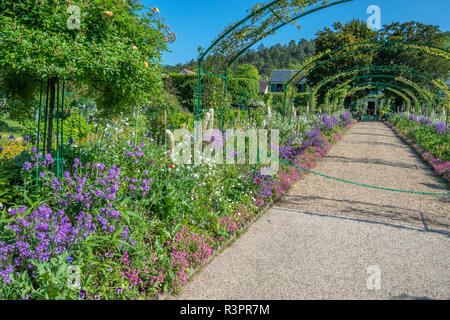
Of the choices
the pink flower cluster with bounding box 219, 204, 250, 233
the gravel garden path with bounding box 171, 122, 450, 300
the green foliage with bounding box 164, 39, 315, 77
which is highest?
the green foliage with bounding box 164, 39, 315, 77

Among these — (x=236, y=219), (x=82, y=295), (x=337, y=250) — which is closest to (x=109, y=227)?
(x=82, y=295)

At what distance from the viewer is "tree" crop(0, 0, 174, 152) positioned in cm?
234

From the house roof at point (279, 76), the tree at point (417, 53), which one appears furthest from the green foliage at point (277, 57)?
the tree at point (417, 53)

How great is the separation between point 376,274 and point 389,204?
2613mm

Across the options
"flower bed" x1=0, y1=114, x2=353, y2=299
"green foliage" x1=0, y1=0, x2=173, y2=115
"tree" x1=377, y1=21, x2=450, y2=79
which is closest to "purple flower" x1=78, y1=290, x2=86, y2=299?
"flower bed" x1=0, y1=114, x2=353, y2=299

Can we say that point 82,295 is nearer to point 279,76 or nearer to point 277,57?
point 279,76

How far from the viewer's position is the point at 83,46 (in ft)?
8.27

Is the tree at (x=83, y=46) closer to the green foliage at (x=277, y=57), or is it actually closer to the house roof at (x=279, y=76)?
the house roof at (x=279, y=76)

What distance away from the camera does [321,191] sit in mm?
5941

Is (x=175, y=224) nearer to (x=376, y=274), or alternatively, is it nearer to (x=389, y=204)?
(x=376, y=274)

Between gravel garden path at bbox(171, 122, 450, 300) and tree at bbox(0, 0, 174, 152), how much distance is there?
190 cm

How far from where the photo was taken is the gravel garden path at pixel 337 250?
8.86 feet

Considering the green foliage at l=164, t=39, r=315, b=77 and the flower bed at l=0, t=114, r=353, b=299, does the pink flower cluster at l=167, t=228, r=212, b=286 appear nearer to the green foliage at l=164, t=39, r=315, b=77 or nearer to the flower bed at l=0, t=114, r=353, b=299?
the flower bed at l=0, t=114, r=353, b=299

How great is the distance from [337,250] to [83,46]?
317cm
